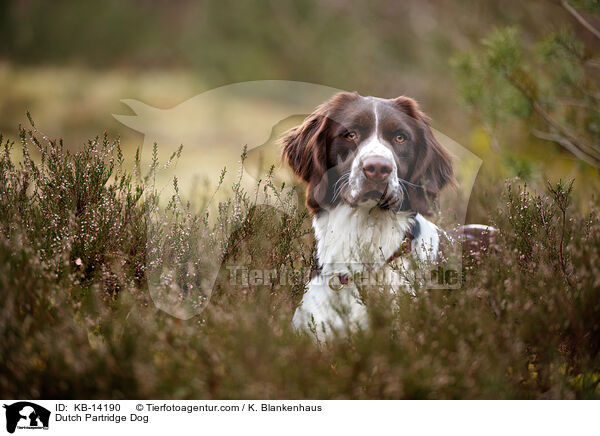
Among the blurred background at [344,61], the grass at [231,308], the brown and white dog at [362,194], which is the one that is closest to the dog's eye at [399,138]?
the brown and white dog at [362,194]

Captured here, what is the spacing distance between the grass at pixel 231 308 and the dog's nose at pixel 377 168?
489mm

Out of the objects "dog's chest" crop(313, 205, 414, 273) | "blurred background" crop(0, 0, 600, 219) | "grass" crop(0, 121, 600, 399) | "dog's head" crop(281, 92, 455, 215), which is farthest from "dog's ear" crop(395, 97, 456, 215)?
"blurred background" crop(0, 0, 600, 219)

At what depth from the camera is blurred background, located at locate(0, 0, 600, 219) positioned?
11.9 ft

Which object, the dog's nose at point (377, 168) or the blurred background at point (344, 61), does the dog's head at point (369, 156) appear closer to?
the dog's nose at point (377, 168)

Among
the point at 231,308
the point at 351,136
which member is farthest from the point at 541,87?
the point at 231,308

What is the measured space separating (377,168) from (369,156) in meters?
0.06

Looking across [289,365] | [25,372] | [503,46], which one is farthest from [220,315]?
[503,46]

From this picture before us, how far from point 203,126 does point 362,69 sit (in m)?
4.22

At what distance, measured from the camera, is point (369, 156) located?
7.38 feet

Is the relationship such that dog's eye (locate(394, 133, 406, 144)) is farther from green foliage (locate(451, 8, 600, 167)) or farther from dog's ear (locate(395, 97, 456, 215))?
green foliage (locate(451, 8, 600, 167))

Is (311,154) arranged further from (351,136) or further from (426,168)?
(426,168)

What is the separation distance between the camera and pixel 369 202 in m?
2.35

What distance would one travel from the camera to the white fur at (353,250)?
7.98ft

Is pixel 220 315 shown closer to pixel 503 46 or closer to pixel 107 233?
pixel 107 233
